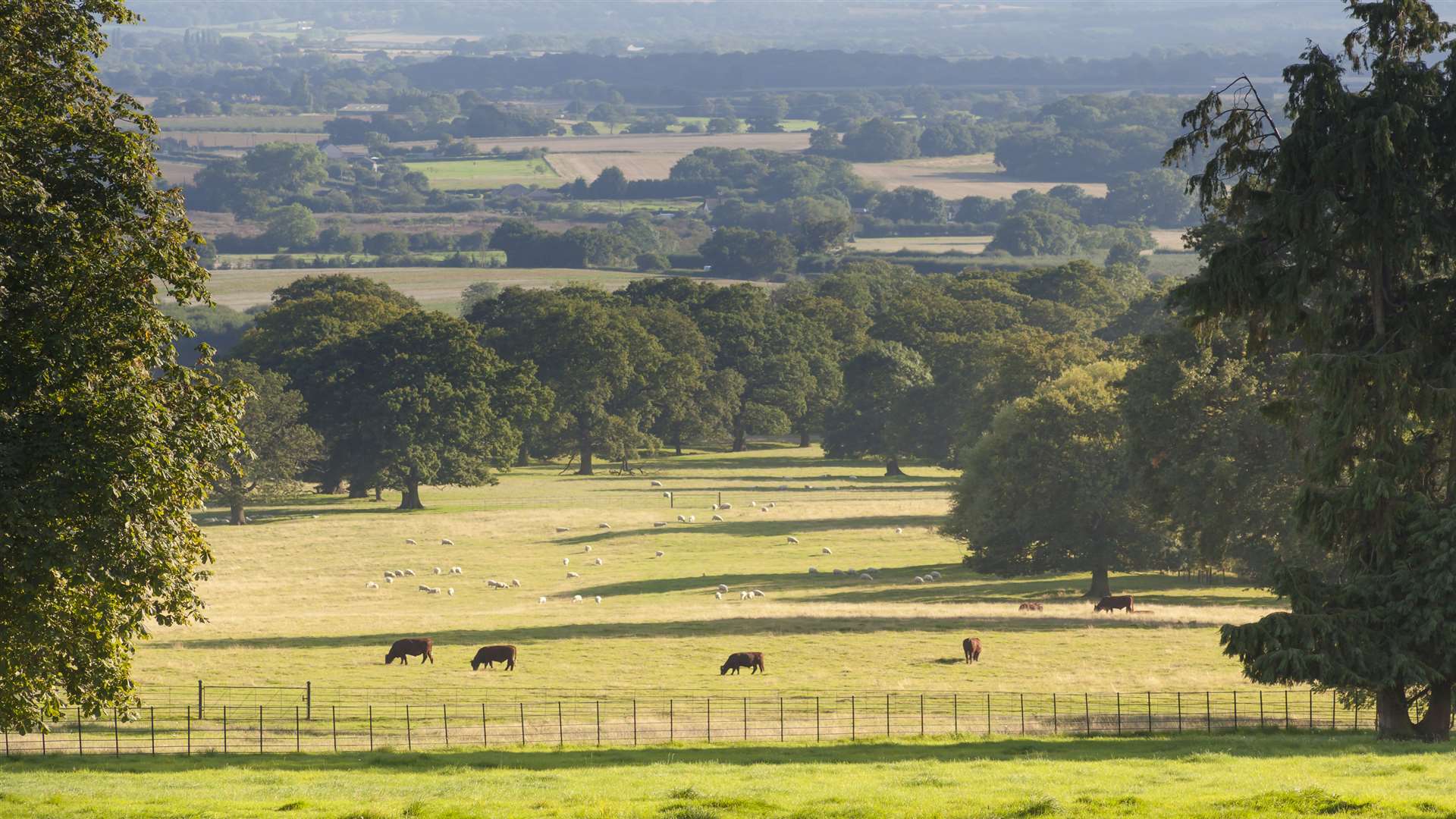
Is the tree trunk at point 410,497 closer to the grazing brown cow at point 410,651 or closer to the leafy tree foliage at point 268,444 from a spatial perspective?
the leafy tree foliage at point 268,444

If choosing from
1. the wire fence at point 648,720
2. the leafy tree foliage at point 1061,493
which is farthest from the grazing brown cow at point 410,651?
the leafy tree foliage at point 1061,493

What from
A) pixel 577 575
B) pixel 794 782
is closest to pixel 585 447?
pixel 577 575

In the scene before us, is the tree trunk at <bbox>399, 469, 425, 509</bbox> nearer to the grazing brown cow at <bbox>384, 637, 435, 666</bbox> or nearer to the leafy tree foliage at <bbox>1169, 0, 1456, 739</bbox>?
the grazing brown cow at <bbox>384, 637, 435, 666</bbox>

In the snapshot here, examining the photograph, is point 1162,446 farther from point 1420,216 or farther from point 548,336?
point 548,336

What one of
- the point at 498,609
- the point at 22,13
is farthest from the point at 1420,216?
the point at 498,609

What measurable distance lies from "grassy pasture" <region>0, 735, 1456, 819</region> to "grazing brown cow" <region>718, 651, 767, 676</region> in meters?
14.4

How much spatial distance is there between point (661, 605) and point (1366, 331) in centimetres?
4209

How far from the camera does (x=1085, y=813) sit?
28.4 meters

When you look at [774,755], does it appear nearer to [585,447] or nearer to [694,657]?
[694,657]

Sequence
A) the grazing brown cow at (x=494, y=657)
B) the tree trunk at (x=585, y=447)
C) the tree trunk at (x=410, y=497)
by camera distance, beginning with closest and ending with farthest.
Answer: the grazing brown cow at (x=494, y=657)
the tree trunk at (x=410, y=497)
the tree trunk at (x=585, y=447)

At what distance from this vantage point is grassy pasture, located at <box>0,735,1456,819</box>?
95.1 ft

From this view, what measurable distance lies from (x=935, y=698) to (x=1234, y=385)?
20179 millimetres

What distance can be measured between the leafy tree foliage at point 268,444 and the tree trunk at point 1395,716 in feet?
257

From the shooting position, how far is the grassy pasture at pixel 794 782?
29.0 metres
